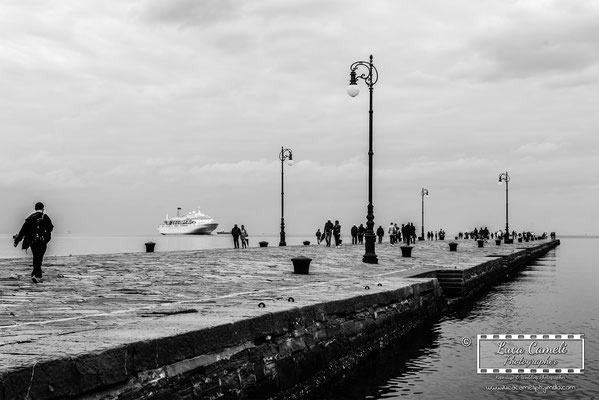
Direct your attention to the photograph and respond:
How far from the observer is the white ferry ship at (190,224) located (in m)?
182

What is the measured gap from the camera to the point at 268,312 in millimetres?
7875

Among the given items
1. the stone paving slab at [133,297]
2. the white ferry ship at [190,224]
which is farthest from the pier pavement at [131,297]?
the white ferry ship at [190,224]

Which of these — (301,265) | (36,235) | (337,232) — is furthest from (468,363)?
(337,232)

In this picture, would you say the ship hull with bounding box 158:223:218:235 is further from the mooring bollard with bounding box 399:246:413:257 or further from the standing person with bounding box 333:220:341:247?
the mooring bollard with bounding box 399:246:413:257

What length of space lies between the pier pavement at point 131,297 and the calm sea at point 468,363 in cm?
128

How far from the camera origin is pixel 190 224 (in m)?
183

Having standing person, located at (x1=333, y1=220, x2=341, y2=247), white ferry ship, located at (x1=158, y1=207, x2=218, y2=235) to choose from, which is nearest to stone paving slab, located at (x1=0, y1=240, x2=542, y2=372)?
standing person, located at (x1=333, y1=220, x2=341, y2=247)

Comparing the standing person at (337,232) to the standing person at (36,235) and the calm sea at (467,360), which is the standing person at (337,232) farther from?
the standing person at (36,235)

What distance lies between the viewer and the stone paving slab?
5.77 metres

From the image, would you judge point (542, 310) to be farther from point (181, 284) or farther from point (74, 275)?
point (74, 275)

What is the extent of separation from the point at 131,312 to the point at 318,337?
2.53 meters

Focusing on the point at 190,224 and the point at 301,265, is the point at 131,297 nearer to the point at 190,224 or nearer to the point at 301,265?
the point at 301,265

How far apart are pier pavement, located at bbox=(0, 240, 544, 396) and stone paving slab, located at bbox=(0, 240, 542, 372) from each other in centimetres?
1

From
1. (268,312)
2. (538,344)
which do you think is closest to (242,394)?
(268,312)
